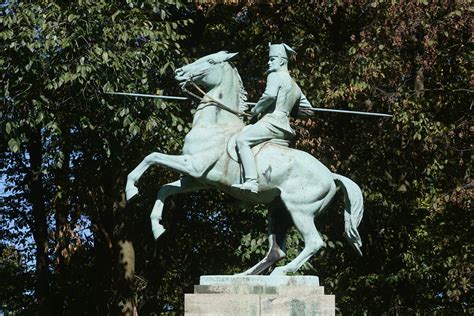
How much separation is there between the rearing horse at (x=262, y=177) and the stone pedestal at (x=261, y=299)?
26 centimetres

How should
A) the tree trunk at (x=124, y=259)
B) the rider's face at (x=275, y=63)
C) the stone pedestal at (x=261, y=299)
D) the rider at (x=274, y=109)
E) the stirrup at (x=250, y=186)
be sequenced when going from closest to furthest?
the stone pedestal at (x=261, y=299), the stirrup at (x=250, y=186), the rider at (x=274, y=109), the rider's face at (x=275, y=63), the tree trunk at (x=124, y=259)

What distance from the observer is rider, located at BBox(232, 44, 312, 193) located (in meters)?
9.56

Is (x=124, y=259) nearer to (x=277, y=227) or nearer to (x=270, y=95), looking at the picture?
(x=277, y=227)

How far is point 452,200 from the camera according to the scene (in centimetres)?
1523

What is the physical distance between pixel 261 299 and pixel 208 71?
→ 246 cm

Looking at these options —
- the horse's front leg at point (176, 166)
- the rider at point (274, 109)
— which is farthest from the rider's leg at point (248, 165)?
the horse's front leg at point (176, 166)

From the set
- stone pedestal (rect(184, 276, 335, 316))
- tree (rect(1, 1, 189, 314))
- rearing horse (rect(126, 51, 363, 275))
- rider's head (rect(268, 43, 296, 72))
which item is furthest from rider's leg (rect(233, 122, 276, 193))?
tree (rect(1, 1, 189, 314))

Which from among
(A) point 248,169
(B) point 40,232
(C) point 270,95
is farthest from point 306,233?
(B) point 40,232

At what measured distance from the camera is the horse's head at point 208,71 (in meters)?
10.1

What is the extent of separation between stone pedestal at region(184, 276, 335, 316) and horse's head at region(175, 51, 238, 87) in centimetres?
212

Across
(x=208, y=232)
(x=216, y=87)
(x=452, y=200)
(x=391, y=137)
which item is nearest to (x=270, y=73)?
(x=216, y=87)

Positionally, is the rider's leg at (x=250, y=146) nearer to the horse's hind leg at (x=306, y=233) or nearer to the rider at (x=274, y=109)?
the rider at (x=274, y=109)

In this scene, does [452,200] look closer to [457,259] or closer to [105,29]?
[457,259]

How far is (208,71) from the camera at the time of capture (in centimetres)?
1008
